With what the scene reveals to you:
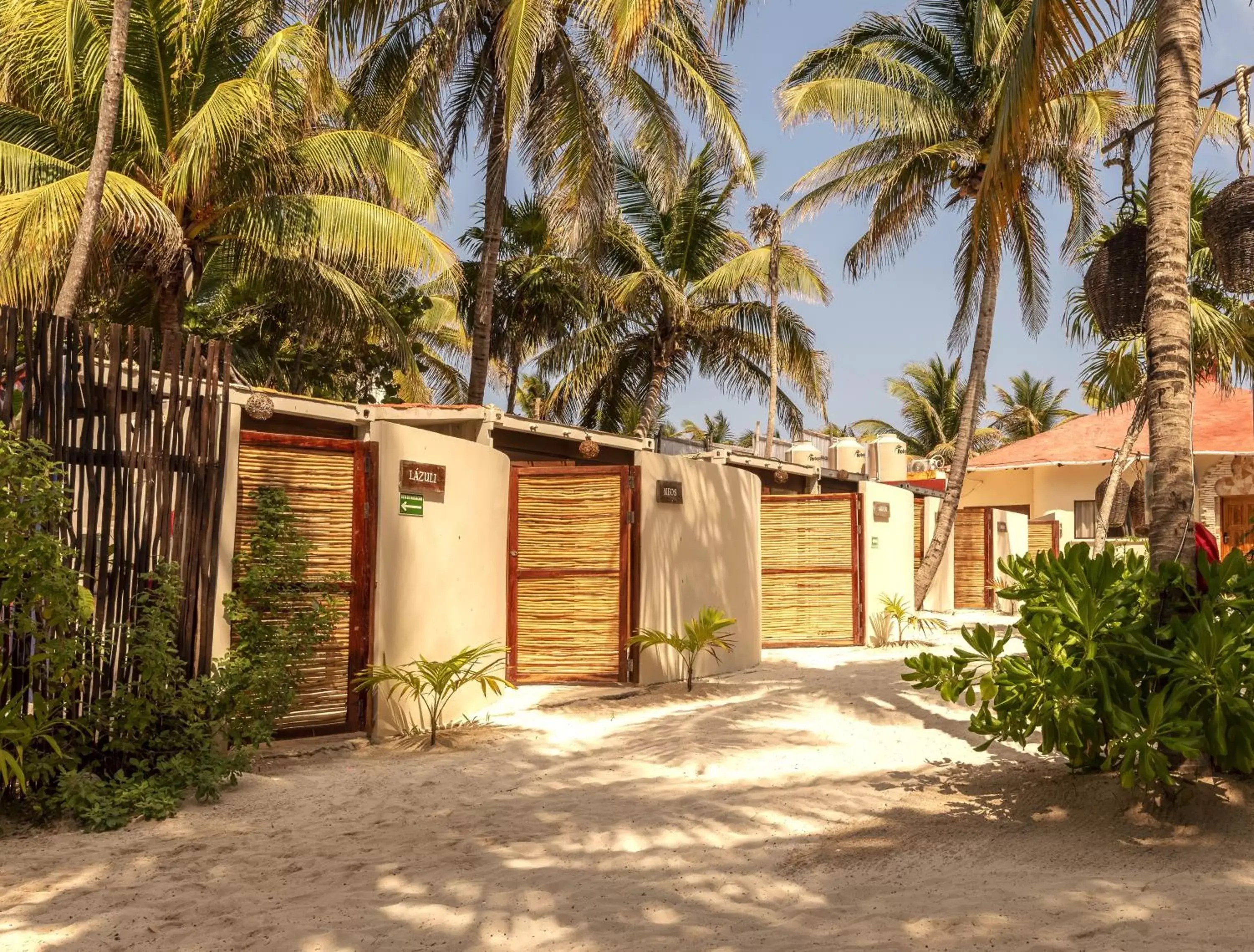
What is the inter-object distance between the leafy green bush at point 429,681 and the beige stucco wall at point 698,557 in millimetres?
2100

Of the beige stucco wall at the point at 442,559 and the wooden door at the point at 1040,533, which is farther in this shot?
the wooden door at the point at 1040,533

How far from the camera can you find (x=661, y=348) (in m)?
22.8

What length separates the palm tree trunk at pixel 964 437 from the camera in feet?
50.8

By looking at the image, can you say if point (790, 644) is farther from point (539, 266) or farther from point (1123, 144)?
point (539, 266)

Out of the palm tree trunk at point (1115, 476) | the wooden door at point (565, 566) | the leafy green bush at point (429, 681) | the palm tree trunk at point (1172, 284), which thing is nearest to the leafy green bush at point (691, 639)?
the wooden door at point (565, 566)

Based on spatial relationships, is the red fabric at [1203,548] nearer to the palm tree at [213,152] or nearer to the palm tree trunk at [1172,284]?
the palm tree trunk at [1172,284]

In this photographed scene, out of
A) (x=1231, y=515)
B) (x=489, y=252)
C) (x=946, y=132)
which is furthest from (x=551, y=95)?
(x=1231, y=515)

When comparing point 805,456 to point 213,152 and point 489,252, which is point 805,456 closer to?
point 489,252

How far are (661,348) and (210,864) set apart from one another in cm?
1897

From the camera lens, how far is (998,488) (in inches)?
993

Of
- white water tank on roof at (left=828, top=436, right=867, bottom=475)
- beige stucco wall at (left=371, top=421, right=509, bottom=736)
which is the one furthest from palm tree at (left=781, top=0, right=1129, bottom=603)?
beige stucco wall at (left=371, top=421, right=509, bottom=736)

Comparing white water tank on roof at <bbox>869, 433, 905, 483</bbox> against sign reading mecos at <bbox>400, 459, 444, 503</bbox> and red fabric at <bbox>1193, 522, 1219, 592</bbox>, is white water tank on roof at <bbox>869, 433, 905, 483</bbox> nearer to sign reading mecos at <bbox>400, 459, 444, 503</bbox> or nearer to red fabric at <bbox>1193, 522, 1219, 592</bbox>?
sign reading mecos at <bbox>400, 459, 444, 503</bbox>

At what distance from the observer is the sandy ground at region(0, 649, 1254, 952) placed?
364cm

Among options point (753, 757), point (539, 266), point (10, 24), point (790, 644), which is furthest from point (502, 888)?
point (539, 266)
